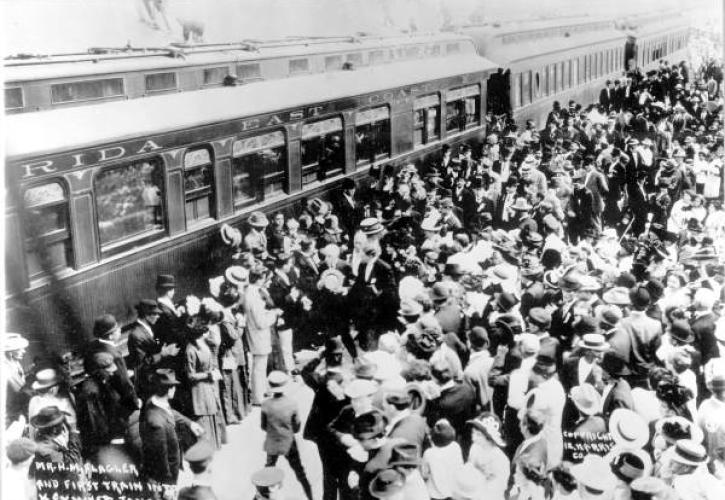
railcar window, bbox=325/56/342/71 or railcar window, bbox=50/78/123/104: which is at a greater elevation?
railcar window, bbox=325/56/342/71

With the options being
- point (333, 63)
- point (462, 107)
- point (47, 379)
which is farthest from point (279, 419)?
point (462, 107)

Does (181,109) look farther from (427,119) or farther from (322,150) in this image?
(427,119)

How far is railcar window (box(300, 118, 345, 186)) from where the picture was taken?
532 cm

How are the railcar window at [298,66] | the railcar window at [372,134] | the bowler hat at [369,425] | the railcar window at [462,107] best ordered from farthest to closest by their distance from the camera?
the railcar window at [462,107] → the railcar window at [372,134] → the railcar window at [298,66] → the bowler hat at [369,425]

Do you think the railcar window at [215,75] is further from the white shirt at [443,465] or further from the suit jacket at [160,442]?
the white shirt at [443,465]

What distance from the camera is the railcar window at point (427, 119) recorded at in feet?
21.6

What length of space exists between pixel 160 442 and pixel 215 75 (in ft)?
8.10

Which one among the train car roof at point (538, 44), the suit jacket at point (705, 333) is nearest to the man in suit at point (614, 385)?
the suit jacket at point (705, 333)

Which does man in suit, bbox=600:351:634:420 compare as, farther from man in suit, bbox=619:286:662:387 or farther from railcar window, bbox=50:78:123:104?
railcar window, bbox=50:78:123:104

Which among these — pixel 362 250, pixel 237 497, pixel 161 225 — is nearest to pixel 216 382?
pixel 237 497

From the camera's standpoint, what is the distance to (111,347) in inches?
149

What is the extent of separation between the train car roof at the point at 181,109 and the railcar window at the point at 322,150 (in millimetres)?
217

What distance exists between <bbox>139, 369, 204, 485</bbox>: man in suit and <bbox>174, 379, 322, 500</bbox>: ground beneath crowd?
330 mm

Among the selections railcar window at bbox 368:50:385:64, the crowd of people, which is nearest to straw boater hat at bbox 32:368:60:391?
the crowd of people
